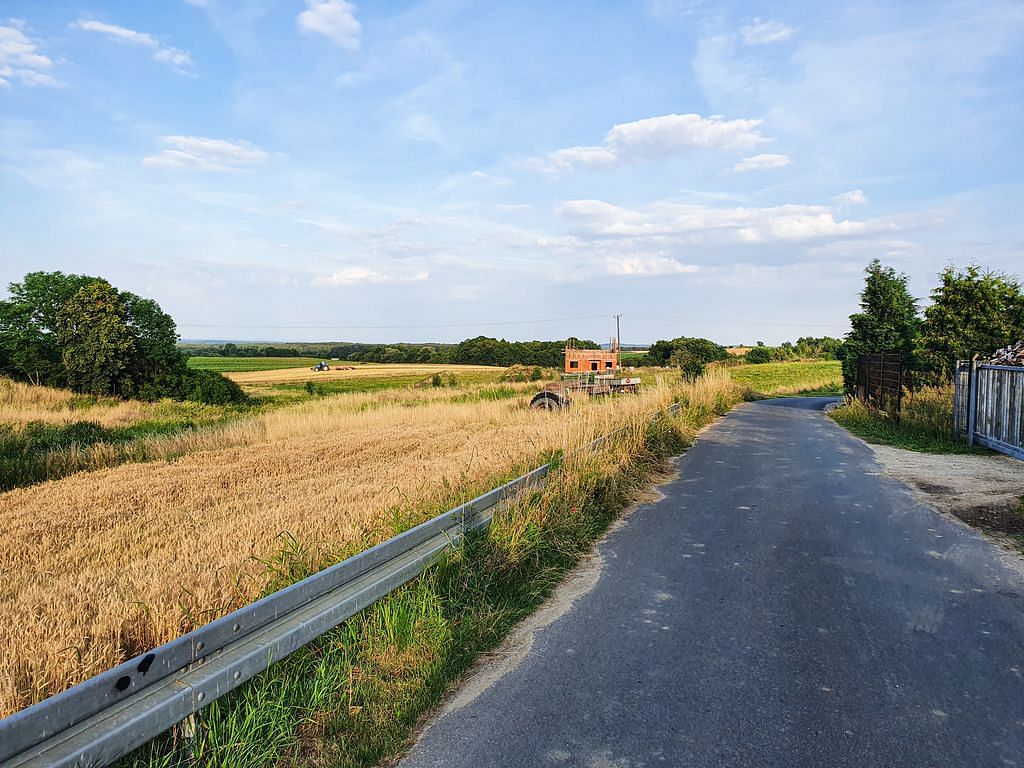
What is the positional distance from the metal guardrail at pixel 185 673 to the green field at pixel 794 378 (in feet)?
132

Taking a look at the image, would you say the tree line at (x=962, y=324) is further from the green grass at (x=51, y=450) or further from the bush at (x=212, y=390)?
the bush at (x=212, y=390)

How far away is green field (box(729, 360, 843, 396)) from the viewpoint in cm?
4644

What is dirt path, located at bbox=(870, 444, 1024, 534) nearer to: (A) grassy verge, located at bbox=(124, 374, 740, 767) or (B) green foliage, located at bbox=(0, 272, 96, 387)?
(A) grassy verge, located at bbox=(124, 374, 740, 767)

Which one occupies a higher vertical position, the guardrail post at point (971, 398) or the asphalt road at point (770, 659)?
the guardrail post at point (971, 398)

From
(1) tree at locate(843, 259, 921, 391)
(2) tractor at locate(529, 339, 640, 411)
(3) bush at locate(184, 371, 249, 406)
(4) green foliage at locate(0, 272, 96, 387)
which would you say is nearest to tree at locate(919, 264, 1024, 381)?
(1) tree at locate(843, 259, 921, 391)

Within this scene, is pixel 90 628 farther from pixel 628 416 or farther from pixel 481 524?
pixel 628 416

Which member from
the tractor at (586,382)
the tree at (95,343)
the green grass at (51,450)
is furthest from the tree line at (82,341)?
the tractor at (586,382)

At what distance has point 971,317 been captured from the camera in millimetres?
18641

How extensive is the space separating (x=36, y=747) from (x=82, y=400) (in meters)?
29.0

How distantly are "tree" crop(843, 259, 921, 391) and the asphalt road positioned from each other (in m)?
20.9

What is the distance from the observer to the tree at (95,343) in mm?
29969

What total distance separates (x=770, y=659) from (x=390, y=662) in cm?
221

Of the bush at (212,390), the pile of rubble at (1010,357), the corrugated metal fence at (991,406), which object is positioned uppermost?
the pile of rubble at (1010,357)

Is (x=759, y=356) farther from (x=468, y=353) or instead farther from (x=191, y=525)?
(x=191, y=525)
